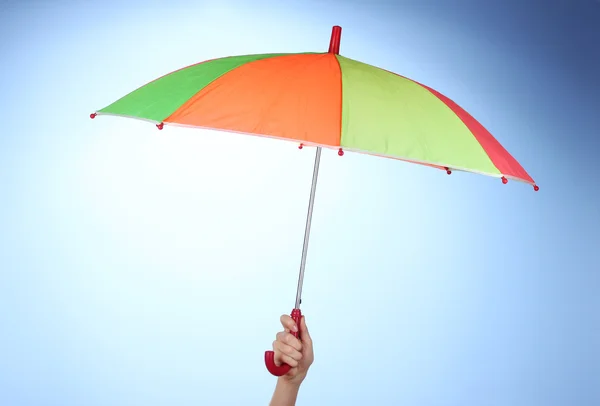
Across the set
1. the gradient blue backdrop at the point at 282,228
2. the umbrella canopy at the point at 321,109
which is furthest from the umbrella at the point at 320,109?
the gradient blue backdrop at the point at 282,228

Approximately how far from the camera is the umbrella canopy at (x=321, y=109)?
1.27m

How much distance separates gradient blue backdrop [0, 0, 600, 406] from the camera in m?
3.02

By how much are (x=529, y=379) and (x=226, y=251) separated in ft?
5.16

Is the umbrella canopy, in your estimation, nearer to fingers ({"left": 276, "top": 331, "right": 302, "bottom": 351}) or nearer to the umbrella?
the umbrella

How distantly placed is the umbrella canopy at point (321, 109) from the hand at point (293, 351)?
1.39 feet

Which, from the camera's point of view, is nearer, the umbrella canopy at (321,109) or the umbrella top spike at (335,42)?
the umbrella canopy at (321,109)

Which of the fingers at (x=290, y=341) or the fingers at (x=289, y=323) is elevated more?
the fingers at (x=289, y=323)

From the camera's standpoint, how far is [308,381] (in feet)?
10.7

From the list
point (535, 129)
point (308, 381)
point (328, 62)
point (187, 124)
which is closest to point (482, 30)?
point (535, 129)

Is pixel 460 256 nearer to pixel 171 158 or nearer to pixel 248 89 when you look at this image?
pixel 171 158

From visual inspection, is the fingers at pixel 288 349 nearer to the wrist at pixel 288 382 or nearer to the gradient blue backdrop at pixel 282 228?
the wrist at pixel 288 382

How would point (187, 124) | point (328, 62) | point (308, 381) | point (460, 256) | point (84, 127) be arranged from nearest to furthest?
point (187, 124), point (328, 62), point (84, 127), point (308, 381), point (460, 256)

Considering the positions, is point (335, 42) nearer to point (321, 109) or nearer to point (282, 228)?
point (321, 109)

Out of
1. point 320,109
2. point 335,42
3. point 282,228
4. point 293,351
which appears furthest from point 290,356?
point 282,228
